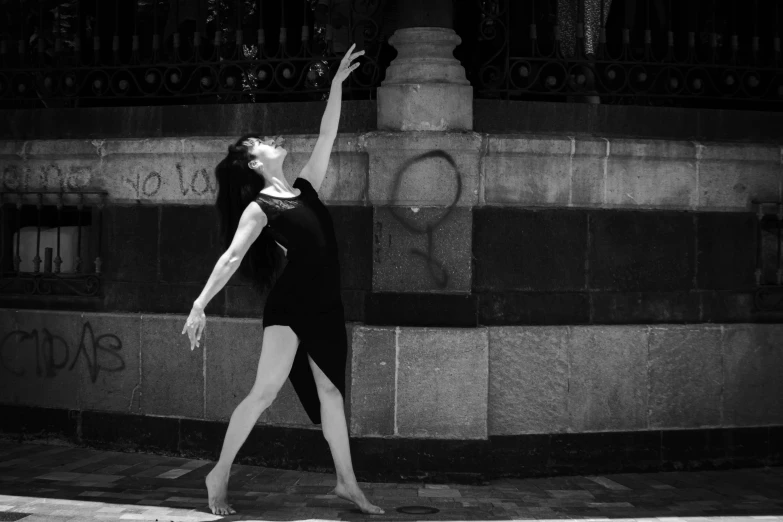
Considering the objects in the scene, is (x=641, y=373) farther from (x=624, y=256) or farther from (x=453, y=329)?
(x=453, y=329)

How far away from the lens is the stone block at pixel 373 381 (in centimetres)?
755

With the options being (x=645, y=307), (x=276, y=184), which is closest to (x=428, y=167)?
(x=276, y=184)

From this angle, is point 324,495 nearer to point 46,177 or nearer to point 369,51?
point 369,51

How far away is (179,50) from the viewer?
865 cm

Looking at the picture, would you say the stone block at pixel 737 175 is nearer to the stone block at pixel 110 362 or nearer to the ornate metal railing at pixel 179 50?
the ornate metal railing at pixel 179 50

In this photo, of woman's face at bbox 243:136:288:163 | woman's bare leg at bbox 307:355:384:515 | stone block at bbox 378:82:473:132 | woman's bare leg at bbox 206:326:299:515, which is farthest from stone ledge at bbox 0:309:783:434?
woman's face at bbox 243:136:288:163

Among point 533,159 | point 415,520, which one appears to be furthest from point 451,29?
point 415,520

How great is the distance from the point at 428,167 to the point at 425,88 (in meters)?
0.55

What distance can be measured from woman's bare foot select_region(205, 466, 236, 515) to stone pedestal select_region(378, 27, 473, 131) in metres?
2.69

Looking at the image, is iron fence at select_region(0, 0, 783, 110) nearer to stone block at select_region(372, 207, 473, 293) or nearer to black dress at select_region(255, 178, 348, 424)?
stone block at select_region(372, 207, 473, 293)

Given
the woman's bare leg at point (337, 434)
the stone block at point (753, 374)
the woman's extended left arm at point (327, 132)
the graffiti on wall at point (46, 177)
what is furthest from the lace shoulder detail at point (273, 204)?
the stone block at point (753, 374)

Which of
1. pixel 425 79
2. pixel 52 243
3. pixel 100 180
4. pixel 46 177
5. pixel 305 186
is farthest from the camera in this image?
pixel 52 243

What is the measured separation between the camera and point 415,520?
6.39 meters

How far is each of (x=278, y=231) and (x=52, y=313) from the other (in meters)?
3.04
